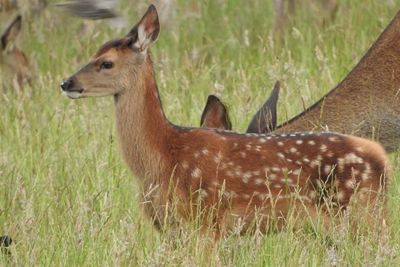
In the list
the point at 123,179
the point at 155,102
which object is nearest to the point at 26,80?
the point at 123,179

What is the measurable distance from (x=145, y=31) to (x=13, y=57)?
2.92m

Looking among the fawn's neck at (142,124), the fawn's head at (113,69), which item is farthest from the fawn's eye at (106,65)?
the fawn's neck at (142,124)

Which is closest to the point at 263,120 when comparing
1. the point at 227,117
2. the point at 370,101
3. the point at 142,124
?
the point at 227,117

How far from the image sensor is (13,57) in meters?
9.74

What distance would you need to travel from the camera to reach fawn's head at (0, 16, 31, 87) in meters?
9.60

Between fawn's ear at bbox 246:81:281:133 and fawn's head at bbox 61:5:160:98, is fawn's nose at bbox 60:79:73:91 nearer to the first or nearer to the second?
fawn's head at bbox 61:5:160:98

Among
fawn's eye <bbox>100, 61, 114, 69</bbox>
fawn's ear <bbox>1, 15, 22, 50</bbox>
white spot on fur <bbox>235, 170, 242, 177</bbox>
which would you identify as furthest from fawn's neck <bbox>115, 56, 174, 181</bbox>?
fawn's ear <bbox>1, 15, 22, 50</bbox>

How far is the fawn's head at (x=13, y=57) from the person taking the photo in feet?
31.5

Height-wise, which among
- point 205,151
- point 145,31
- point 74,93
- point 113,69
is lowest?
point 205,151

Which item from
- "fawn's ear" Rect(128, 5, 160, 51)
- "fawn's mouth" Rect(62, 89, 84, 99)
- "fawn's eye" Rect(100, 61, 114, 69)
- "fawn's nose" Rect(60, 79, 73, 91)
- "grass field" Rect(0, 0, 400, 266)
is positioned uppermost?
"fawn's ear" Rect(128, 5, 160, 51)

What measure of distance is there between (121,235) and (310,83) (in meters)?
3.44

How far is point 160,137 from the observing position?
22.2 feet

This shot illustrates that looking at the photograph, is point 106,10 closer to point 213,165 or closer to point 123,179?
point 123,179

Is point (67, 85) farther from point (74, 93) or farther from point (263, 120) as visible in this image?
point (263, 120)
